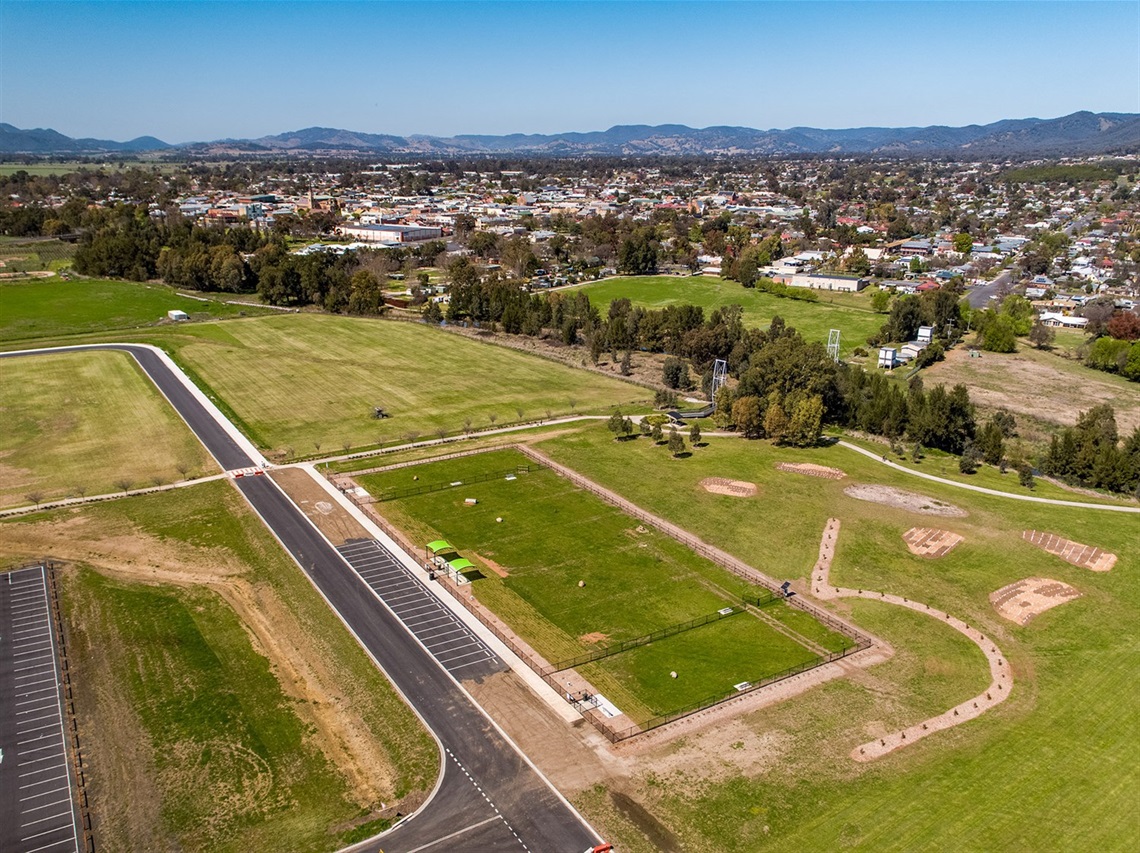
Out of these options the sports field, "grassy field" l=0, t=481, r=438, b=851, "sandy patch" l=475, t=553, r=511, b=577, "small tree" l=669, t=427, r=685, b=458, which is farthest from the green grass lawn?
"small tree" l=669, t=427, r=685, b=458

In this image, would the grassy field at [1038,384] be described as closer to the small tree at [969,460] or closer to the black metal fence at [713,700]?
the small tree at [969,460]

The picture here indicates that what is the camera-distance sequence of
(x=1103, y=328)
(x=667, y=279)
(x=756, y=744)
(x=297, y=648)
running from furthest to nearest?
(x=667, y=279), (x=1103, y=328), (x=297, y=648), (x=756, y=744)

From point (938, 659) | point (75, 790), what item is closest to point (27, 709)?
point (75, 790)

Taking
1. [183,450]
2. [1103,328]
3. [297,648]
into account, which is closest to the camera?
[297,648]

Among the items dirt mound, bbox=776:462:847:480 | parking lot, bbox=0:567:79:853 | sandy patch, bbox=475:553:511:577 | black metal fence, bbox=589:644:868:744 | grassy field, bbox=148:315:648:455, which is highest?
grassy field, bbox=148:315:648:455

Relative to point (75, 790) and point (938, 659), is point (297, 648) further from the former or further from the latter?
point (938, 659)

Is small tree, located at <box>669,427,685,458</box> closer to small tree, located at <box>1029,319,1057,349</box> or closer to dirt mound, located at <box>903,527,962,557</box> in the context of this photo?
dirt mound, located at <box>903,527,962,557</box>
